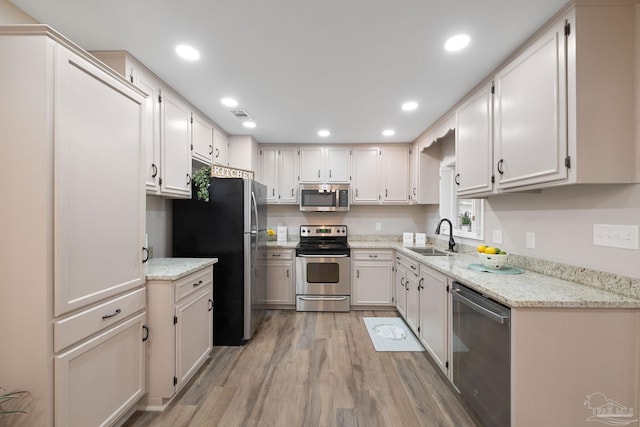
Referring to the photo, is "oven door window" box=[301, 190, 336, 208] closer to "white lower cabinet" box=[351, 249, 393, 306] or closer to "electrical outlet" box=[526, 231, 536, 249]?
"white lower cabinet" box=[351, 249, 393, 306]

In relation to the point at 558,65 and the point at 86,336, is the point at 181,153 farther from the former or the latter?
the point at 558,65

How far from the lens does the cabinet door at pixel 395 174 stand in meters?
3.89

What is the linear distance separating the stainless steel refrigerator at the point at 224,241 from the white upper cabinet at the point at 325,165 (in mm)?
1427

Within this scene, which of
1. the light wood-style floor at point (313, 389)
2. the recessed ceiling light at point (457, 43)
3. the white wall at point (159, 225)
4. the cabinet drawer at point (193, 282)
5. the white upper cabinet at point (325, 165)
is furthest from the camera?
the white upper cabinet at point (325, 165)

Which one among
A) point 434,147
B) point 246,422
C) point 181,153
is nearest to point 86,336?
point 246,422

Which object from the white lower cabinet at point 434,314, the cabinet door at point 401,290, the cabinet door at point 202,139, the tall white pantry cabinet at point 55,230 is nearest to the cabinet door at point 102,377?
the tall white pantry cabinet at point 55,230

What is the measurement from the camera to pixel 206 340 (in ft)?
7.38

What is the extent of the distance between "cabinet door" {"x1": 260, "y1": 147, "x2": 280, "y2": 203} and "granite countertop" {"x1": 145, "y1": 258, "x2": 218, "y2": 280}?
69.3 inches

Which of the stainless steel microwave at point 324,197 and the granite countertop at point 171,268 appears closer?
the granite countertop at point 171,268

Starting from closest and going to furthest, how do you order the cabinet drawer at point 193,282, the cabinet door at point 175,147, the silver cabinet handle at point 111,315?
the silver cabinet handle at point 111,315 → the cabinet drawer at point 193,282 → the cabinet door at point 175,147

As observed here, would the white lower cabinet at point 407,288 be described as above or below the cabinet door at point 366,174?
below

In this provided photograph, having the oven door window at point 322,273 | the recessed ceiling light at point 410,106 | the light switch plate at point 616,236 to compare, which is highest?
the recessed ceiling light at point 410,106

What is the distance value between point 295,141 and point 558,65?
2.96 m

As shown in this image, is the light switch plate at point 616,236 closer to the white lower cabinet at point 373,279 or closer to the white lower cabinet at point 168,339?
the white lower cabinet at point 373,279
